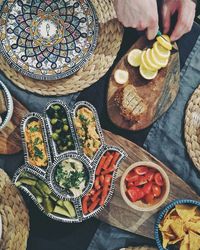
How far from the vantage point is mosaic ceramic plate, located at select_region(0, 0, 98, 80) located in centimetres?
299

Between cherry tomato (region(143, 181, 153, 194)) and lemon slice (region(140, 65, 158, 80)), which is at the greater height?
lemon slice (region(140, 65, 158, 80))

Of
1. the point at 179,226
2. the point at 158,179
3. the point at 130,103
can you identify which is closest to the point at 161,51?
the point at 130,103

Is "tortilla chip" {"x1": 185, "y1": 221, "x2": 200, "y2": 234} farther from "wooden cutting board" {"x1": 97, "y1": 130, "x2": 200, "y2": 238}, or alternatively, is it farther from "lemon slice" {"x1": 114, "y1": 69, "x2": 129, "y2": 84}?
"lemon slice" {"x1": 114, "y1": 69, "x2": 129, "y2": 84}

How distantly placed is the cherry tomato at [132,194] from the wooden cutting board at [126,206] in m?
0.08

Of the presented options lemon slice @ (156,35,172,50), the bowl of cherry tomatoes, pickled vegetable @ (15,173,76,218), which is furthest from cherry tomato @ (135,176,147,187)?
lemon slice @ (156,35,172,50)

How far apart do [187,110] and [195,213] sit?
54cm

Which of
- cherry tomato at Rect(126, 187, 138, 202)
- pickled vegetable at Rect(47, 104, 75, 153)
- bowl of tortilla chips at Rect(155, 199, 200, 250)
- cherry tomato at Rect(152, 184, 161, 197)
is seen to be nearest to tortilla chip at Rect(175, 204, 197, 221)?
bowl of tortilla chips at Rect(155, 199, 200, 250)

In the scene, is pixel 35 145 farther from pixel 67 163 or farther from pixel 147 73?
pixel 147 73

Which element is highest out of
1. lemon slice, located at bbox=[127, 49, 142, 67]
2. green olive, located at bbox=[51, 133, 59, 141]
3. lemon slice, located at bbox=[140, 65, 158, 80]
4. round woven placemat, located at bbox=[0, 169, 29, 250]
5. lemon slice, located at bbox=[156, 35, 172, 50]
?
lemon slice, located at bbox=[156, 35, 172, 50]

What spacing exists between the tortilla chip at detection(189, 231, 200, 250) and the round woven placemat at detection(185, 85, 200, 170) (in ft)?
1.15

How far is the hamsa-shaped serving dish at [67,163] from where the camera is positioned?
2.83 metres

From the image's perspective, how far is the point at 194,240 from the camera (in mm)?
2811

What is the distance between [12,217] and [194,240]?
0.95 m

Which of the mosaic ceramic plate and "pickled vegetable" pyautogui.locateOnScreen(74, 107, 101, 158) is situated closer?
"pickled vegetable" pyautogui.locateOnScreen(74, 107, 101, 158)
